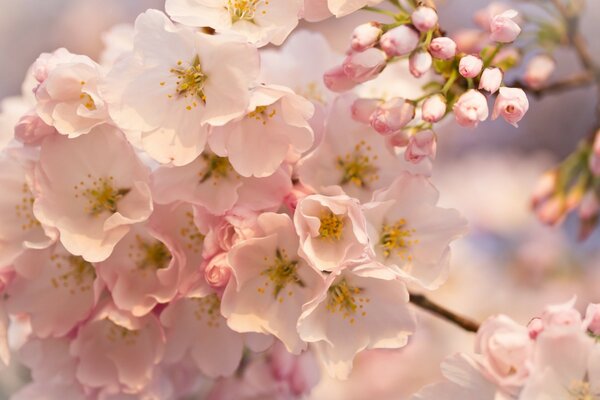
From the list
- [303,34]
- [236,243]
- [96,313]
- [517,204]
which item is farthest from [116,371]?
[517,204]

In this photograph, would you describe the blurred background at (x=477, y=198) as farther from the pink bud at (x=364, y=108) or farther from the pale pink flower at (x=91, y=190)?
the pink bud at (x=364, y=108)

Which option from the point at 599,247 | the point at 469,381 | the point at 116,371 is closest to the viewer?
the point at 469,381

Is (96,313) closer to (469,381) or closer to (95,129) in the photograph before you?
(95,129)

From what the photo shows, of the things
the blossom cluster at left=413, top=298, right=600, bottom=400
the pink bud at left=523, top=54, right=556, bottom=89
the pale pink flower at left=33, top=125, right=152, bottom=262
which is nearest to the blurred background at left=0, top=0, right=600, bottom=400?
the pink bud at left=523, top=54, right=556, bottom=89

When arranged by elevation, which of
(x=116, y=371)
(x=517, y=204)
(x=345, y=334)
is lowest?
(x=517, y=204)

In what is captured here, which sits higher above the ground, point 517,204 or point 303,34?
point 303,34

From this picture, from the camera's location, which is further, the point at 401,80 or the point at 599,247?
the point at 599,247

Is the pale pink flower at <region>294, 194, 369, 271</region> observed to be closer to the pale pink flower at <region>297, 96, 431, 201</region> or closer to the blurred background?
the pale pink flower at <region>297, 96, 431, 201</region>
